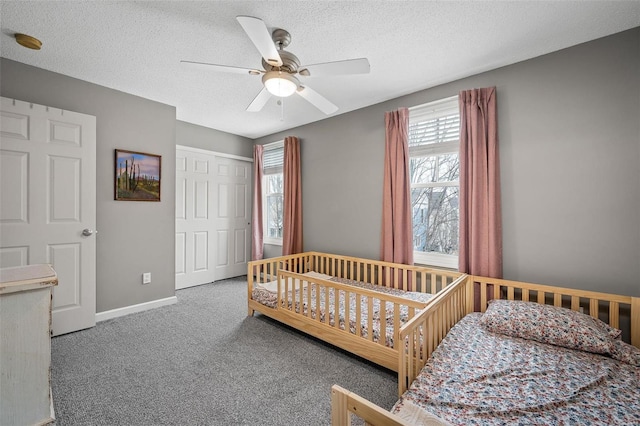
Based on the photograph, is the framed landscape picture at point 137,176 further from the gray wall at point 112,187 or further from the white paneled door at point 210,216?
the white paneled door at point 210,216

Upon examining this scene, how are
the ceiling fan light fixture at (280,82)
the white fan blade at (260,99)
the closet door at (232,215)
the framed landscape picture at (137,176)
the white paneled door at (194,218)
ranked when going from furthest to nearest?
1. the closet door at (232,215)
2. the white paneled door at (194,218)
3. the framed landscape picture at (137,176)
4. the white fan blade at (260,99)
5. the ceiling fan light fixture at (280,82)

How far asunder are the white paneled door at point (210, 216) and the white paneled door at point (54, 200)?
4.14ft

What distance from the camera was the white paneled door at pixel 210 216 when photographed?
3898mm

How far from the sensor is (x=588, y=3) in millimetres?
1602

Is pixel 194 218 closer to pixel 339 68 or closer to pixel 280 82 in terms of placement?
pixel 280 82

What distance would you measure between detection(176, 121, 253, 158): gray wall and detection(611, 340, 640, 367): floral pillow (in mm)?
4688

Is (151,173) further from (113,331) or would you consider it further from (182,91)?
(113,331)

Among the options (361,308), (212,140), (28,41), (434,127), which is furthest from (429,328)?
(212,140)

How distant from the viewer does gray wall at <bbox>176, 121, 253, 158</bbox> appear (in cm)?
387

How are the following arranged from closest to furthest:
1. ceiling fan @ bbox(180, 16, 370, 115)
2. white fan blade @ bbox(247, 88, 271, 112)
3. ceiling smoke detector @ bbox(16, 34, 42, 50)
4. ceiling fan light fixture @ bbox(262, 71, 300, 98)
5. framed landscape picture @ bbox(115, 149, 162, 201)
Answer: ceiling fan @ bbox(180, 16, 370, 115) → ceiling fan light fixture @ bbox(262, 71, 300, 98) → ceiling smoke detector @ bbox(16, 34, 42, 50) → white fan blade @ bbox(247, 88, 271, 112) → framed landscape picture @ bbox(115, 149, 162, 201)

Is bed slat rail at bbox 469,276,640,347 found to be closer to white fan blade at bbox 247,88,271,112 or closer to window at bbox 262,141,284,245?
white fan blade at bbox 247,88,271,112

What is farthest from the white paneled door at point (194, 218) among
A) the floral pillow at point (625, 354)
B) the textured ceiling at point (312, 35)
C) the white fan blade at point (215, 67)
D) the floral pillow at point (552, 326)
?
the floral pillow at point (625, 354)

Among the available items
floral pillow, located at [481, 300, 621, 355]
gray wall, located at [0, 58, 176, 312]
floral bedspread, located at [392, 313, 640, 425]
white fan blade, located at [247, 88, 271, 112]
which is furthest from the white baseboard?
floral pillow, located at [481, 300, 621, 355]

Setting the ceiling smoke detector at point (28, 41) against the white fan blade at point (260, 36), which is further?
the ceiling smoke detector at point (28, 41)
